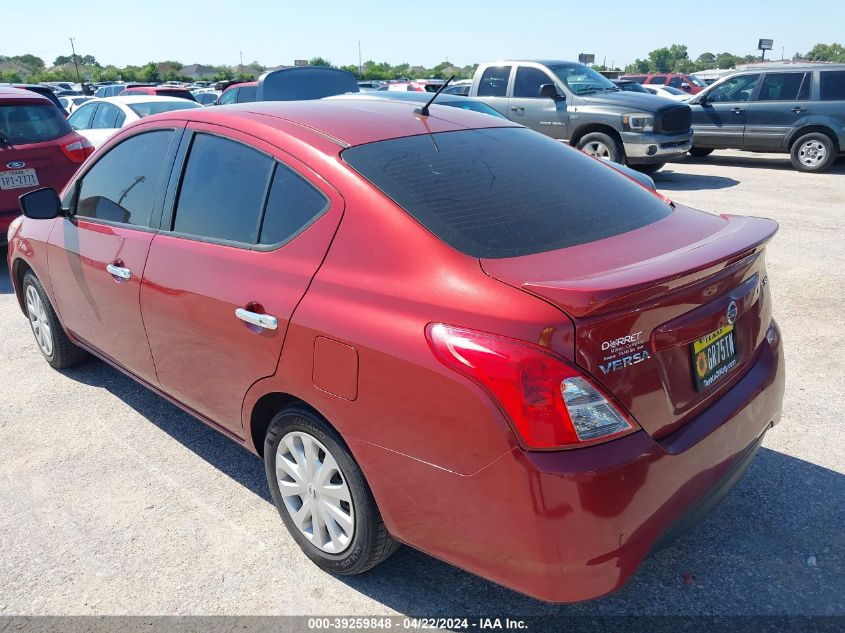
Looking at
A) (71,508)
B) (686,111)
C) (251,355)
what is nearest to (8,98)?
(71,508)

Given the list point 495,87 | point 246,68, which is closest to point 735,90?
point 495,87

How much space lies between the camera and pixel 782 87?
490 inches

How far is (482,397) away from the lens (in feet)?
6.52

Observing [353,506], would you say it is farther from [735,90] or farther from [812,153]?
[735,90]

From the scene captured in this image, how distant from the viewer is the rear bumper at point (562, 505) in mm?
1958

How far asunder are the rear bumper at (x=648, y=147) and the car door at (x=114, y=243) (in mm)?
9153

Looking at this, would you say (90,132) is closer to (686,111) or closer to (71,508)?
(71,508)

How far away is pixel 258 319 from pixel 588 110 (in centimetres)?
1020

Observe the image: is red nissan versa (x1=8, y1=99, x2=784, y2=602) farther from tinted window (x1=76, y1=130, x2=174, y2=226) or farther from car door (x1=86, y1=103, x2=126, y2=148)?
car door (x1=86, y1=103, x2=126, y2=148)

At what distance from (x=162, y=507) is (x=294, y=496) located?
0.80m

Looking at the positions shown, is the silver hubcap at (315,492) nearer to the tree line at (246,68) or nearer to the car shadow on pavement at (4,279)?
the car shadow on pavement at (4,279)

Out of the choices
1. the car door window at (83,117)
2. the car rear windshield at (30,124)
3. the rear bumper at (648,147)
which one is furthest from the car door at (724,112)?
the car rear windshield at (30,124)

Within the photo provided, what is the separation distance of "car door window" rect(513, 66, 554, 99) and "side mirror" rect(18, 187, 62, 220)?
9835 mm

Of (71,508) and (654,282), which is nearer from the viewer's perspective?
(654,282)
